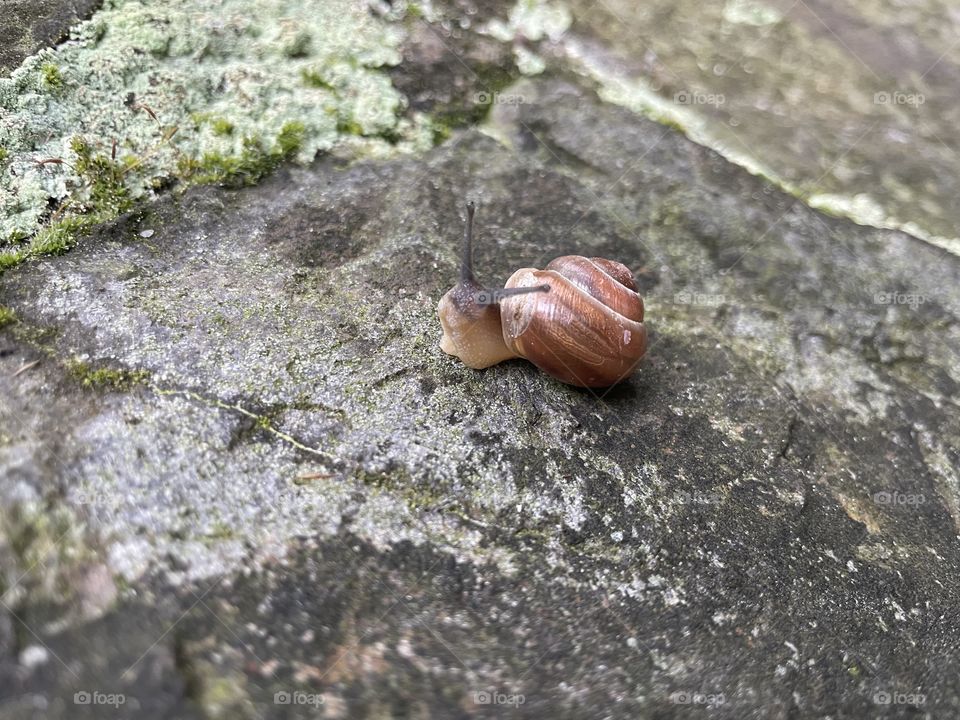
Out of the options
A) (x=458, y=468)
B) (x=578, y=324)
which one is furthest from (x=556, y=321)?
(x=458, y=468)

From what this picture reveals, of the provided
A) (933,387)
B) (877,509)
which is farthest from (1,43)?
(933,387)

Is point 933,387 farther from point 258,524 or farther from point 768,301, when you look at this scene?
point 258,524

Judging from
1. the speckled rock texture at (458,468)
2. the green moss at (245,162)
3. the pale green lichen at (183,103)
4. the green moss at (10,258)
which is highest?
the pale green lichen at (183,103)

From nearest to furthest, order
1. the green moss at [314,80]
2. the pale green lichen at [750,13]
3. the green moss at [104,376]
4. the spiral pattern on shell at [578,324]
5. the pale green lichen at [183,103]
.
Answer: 1. the green moss at [104,376]
2. the spiral pattern on shell at [578,324]
3. the pale green lichen at [183,103]
4. the green moss at [314,80]
5. the pale green lichen at [750,13]

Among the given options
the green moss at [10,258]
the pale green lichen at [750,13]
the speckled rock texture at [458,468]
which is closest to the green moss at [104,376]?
the speckled rock texture at [458,468]

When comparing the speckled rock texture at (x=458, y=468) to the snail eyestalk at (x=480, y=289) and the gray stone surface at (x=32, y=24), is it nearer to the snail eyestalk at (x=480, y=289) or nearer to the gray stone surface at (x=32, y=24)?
the snail eyestalk at (x=480, y=289)

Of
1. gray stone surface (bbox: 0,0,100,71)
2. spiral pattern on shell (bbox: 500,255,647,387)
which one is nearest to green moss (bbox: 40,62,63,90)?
gray stone surface (bbox: 0,0,100,71)

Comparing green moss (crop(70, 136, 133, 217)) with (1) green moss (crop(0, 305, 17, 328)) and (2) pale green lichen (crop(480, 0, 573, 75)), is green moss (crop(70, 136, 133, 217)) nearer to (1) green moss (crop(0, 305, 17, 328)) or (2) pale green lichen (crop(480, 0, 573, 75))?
(1) green moss (crop(0, 305, 17, 328))
